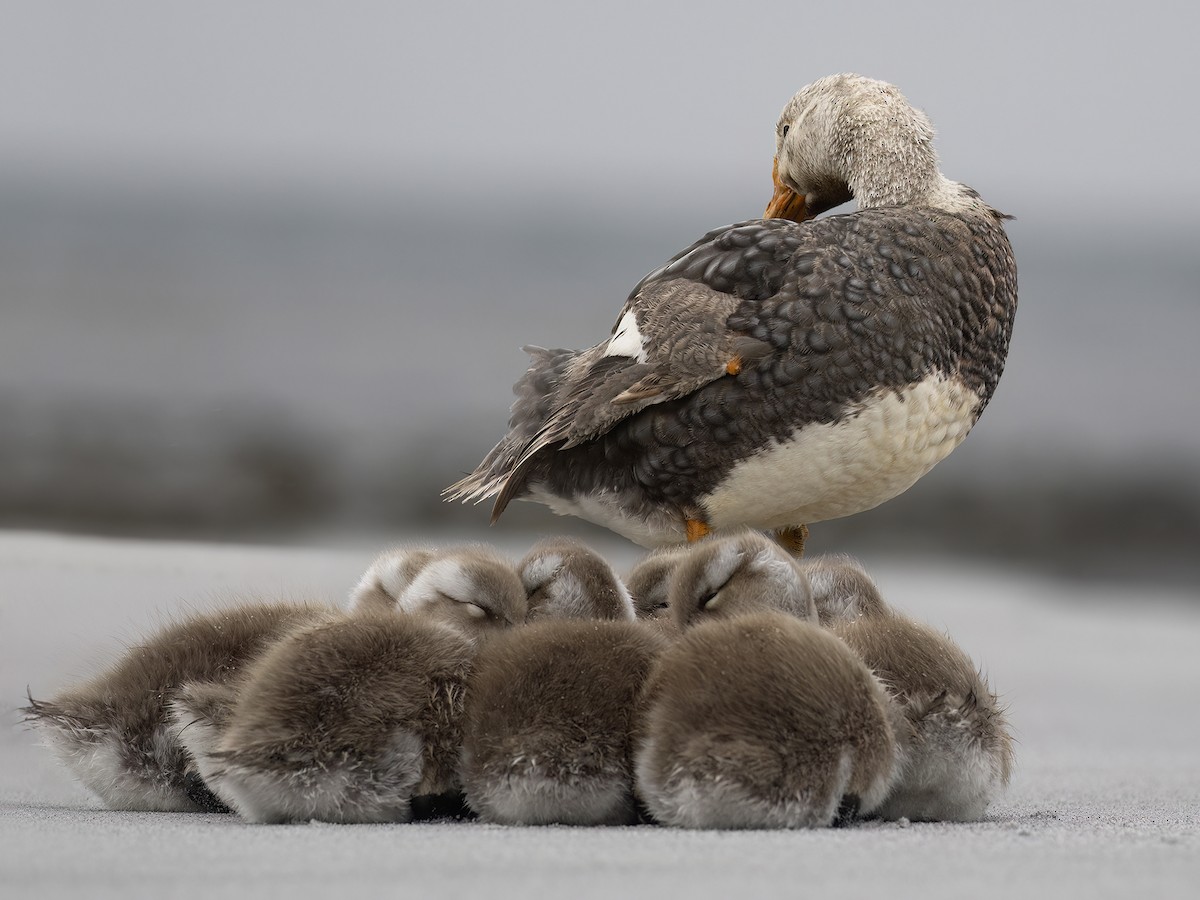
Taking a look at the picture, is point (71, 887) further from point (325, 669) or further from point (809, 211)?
point (809, 211)

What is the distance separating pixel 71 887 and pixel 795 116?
10.4 ft

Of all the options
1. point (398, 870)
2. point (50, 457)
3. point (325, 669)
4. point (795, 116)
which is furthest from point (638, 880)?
point (50, 457)

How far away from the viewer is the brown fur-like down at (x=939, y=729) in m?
2.29

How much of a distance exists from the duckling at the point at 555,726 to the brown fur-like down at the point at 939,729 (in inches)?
16.6

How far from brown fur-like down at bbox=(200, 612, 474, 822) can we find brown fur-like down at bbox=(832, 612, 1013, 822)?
2.29 feet

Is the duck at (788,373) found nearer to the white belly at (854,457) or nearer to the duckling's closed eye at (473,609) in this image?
the white belly at (854,457)

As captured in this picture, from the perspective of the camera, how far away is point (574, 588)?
254 centimetres

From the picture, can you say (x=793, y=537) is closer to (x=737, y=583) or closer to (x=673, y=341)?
(x=673, y=341)

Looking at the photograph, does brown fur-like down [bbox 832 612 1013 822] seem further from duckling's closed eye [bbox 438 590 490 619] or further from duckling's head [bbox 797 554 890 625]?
duckling's closed eye [bbox 438 590 490 619]

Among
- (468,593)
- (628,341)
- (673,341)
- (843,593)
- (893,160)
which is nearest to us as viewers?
(468,593)

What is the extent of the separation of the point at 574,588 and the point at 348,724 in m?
0.55

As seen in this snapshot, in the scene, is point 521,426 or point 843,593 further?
point 521,426

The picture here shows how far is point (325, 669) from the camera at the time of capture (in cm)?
219

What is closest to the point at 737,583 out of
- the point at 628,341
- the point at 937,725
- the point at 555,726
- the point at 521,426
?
the point at 937,725
